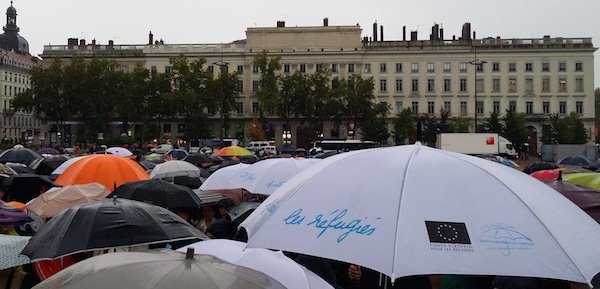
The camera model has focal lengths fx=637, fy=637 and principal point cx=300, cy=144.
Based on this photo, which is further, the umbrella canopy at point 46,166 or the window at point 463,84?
the window at point 463,84

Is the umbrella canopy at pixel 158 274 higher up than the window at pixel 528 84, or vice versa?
the window at pixel 528 84

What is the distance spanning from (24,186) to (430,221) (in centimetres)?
1005

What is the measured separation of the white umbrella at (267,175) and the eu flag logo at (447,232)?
5721 millimetres

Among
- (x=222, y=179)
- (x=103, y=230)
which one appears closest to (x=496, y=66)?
(x=222, y=179)

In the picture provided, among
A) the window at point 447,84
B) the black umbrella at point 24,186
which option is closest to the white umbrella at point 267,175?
the black umbrella at point 24,186

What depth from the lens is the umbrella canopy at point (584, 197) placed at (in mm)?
7031

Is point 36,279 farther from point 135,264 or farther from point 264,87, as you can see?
point 264,87

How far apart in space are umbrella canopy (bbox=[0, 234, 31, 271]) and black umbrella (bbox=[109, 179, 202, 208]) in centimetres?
296

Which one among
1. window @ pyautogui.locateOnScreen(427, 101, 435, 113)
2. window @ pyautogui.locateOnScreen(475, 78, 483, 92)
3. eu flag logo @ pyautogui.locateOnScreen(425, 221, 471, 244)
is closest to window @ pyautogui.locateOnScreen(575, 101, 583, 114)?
window @ pyautogui.locateOnScreen(475, 78, 483, 92)

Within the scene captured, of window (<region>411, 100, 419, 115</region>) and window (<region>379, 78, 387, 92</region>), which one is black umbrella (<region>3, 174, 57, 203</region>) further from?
window (<region>411, 100, 419, 115</region>)

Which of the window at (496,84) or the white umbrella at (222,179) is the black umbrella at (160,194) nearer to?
the white umbrella at (222,179)

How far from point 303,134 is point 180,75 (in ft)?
50.5

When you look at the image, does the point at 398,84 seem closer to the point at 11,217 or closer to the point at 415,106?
the point at 415,106

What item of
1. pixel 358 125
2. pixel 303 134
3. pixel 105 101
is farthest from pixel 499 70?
pixel 105 101
